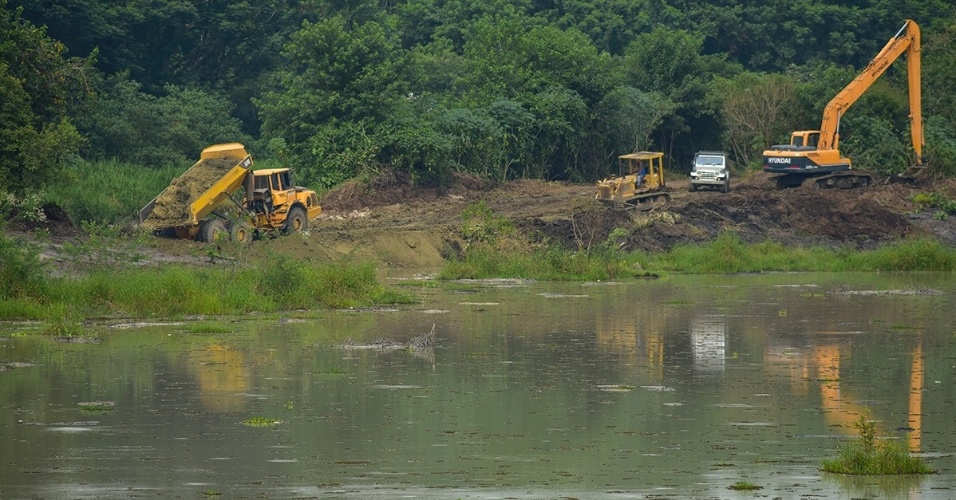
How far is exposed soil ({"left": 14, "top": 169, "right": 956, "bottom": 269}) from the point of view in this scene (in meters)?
43.3

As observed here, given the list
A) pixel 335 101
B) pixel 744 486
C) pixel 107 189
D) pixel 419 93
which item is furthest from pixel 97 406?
pixel 419 93

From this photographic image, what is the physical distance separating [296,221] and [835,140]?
20.4m

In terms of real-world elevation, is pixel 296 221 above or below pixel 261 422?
above

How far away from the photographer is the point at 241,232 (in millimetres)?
39812

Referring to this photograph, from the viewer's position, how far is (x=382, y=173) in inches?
2048

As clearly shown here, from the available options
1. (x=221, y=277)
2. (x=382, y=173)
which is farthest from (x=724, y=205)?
(x=221, y=277)

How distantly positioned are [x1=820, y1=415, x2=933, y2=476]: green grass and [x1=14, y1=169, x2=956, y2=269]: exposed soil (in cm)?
2597

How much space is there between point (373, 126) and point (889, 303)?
23.9m

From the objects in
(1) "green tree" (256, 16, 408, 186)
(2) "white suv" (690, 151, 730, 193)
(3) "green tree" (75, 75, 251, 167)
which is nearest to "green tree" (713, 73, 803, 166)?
(2) "white suv" (690, 151, 730, 193)

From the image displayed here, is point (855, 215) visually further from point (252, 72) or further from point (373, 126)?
point (252, 72)

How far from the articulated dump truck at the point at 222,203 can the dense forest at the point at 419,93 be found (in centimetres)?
318

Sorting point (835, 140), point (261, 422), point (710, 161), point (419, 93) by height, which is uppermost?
point (419, 93)

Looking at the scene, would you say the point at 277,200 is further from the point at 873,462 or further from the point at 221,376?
the point at 873,462

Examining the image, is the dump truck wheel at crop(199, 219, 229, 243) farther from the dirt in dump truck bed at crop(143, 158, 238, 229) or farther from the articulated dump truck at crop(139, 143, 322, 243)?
the dirt in dump truck bed at crop(143, 158, 238, 229)
